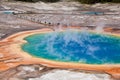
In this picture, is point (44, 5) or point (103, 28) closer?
point (103, 28)

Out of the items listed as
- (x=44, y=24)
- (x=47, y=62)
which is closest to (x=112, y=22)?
(x=44, y=24)

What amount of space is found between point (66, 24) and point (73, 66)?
6241 mm

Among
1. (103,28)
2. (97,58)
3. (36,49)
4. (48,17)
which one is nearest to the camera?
(97,58)

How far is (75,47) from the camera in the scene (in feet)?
42.2

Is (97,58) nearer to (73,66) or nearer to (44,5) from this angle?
(73,66)

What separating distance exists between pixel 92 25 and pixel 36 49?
4.67m

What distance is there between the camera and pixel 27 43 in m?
13.0

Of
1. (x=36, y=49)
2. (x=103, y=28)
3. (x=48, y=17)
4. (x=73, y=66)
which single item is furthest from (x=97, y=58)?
(x=48, y=17)

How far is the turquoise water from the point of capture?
11375mm

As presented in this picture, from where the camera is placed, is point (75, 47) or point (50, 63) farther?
point (75, 47)

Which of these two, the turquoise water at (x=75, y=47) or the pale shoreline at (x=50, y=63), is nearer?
the pale shoreline at (x=50, y=63)

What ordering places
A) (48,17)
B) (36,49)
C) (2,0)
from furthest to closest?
(2,0), (48,17), (36,49)

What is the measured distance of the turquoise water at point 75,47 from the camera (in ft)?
37.3

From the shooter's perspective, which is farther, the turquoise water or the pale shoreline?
the turquoise water
